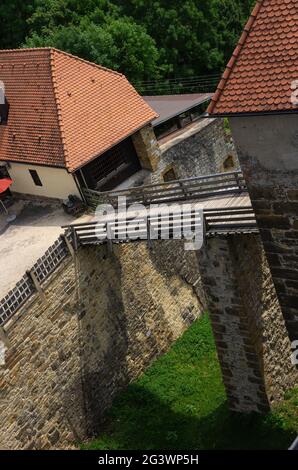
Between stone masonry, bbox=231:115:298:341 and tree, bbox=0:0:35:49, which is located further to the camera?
tree, bbox=0:0:35:49

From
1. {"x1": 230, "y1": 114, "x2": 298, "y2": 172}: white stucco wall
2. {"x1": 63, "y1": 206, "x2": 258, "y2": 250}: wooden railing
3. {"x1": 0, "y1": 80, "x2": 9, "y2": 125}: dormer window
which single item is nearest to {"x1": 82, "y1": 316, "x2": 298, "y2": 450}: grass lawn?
{"x1": 63, "y1": 206, "x2": 258, "y2": 250}: wooden railing

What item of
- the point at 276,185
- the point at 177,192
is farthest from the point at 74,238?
the point at 276,185

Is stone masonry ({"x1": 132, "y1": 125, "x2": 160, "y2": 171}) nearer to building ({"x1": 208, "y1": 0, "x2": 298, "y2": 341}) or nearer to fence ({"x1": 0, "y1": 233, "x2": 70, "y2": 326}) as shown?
fence ({"x1": 0, "y1": 233, "x2": 70, "y2": 326})

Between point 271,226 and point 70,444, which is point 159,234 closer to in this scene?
point 271,226

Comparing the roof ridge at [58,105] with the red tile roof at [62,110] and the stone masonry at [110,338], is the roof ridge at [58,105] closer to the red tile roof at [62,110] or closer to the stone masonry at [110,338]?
the red tile roof at [62,110]

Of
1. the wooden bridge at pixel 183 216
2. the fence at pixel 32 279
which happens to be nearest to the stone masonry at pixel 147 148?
the wooden bridge at pixel 183 216

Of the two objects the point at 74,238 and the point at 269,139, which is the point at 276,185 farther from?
the point at 74,238
